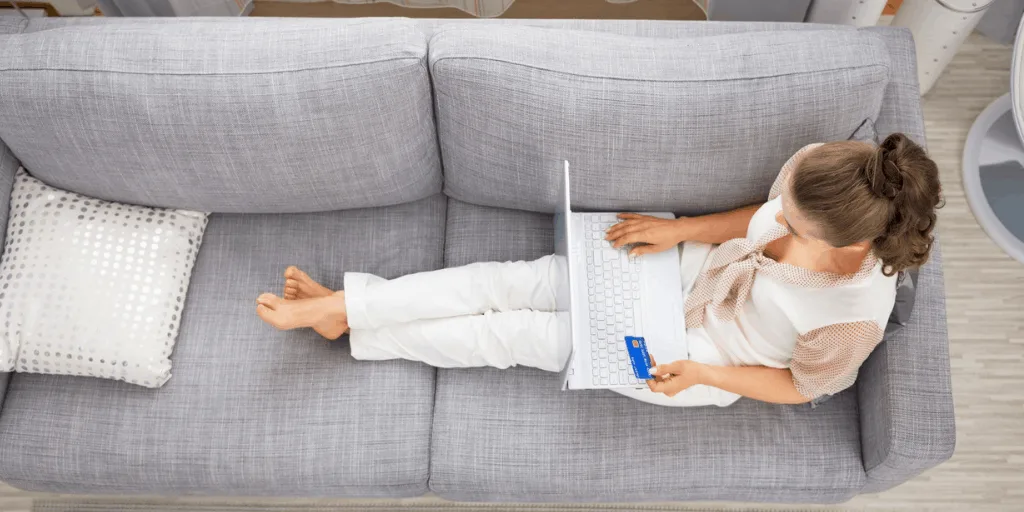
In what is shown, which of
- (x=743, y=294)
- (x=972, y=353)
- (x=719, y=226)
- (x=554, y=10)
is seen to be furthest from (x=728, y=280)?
(x=554, y=10)

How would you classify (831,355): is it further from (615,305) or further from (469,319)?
(469,319)

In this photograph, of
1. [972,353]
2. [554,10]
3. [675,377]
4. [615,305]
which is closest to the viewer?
[675,377]

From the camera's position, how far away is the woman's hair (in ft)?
3.20

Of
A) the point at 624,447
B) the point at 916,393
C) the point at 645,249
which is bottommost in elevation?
the point at 624,447

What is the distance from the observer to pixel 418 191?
1.57 metres

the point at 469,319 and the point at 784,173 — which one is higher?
the point at 784,173

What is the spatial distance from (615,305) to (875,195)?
1.81 feet

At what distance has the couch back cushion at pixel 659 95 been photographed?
1.29 m

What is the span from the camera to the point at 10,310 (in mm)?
1411

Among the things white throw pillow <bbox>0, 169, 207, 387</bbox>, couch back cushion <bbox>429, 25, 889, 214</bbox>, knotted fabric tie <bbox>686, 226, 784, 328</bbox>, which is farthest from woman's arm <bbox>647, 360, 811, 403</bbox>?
white throw pillow <bbox>0, 169, 207, 387</bbox>

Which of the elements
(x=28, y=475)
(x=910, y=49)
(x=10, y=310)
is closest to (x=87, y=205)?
(x=10, y=310)

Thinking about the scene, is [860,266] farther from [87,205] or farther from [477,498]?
[87,205]

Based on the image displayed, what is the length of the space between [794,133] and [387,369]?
36.8 inches

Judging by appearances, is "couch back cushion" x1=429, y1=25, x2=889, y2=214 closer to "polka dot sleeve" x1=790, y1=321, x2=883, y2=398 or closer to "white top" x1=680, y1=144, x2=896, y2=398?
"white top" x1=680, y1=144, x2=896, y2=398
